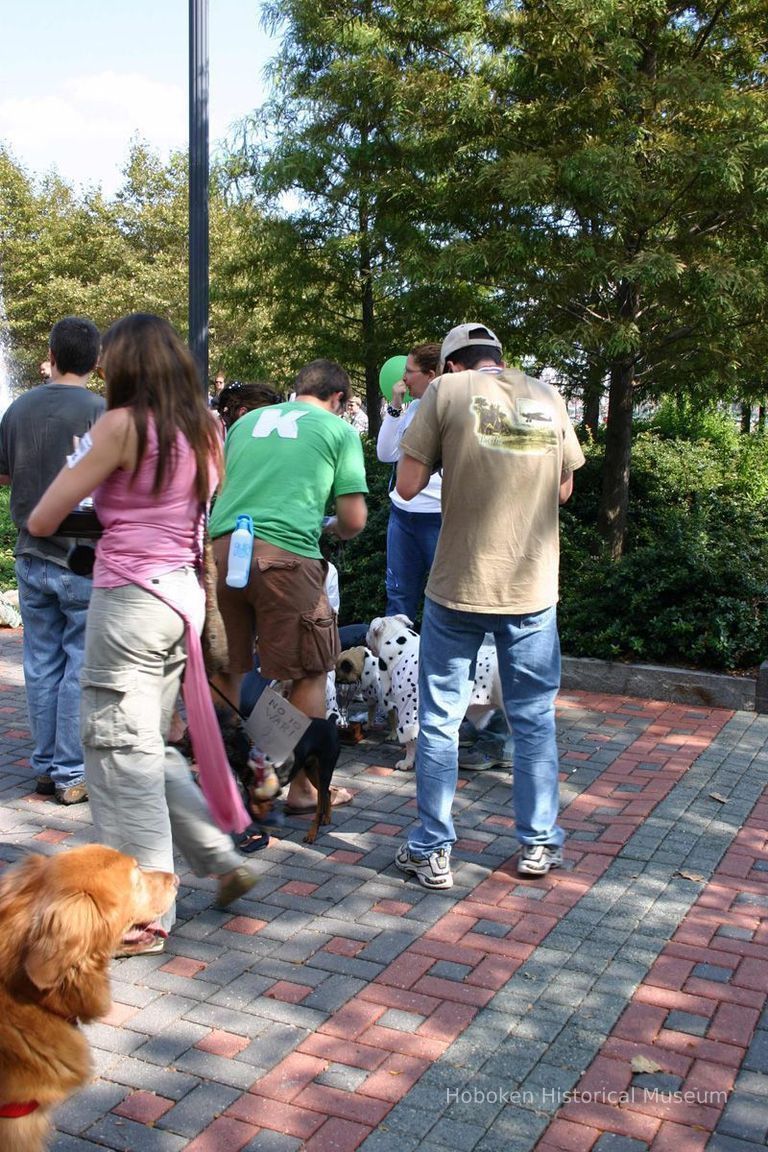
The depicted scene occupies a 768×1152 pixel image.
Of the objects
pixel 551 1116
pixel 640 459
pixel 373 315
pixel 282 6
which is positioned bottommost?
pixel 551 1116

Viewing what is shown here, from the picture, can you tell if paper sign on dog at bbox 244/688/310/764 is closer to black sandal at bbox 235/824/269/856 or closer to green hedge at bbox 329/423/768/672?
black sandal at bbox 235/824/269/856

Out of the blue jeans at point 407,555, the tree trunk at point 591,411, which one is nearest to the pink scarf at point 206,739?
the blue jeans at point 407,555

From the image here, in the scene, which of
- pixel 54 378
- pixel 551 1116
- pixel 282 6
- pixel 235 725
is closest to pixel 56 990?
pixel 551 1116

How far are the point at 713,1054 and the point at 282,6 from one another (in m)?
9.17

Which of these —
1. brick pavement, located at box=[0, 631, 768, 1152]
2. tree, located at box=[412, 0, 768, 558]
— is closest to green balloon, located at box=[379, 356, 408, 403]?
tree, located at box=[412, 0, 768, 558]

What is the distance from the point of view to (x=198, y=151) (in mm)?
6934

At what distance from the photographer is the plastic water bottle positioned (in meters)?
4.72

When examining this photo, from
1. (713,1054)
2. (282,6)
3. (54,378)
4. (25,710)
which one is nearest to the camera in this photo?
(713,1054)

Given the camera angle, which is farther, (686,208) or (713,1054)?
(686,208)

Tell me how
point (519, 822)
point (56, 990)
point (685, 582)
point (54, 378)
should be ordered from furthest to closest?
point (685, 582) < point (54, 378) < point (519, 822) < point (56, 990)

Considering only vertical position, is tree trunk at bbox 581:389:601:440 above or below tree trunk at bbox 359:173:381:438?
below

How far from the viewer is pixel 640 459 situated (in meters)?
11.4

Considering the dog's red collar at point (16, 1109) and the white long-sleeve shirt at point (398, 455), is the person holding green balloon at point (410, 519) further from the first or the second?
the dog's red collar at point (16, 1109)

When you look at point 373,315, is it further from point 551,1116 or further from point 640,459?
point 551,1116
